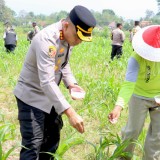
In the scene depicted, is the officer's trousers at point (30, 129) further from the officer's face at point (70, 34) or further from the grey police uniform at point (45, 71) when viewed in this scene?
the officer's face at point (70, 34)

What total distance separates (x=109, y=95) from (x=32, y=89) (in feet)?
9.02

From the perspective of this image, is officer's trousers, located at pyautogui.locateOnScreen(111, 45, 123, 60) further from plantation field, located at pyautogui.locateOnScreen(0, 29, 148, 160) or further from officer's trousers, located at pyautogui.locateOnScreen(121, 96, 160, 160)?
officer's trousers, located at pyautogui.locateOnScreen(121, 96, 160, 160)

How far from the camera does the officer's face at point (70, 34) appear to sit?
1.97 metres

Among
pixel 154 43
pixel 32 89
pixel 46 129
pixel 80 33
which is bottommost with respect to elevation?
pixel 46 129

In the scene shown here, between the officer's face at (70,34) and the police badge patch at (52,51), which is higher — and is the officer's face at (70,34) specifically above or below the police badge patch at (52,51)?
above

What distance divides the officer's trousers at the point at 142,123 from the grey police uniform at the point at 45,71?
0.63m

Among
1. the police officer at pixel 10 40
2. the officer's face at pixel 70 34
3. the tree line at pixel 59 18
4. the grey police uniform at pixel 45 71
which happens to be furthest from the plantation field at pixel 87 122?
the tree line at pixel 59 18

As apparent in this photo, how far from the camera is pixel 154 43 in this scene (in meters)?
2.37

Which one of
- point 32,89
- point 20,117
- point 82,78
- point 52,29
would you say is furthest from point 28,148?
point 82,78

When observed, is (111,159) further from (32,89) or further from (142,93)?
(32,89)

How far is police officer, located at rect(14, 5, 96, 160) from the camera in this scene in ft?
6.31

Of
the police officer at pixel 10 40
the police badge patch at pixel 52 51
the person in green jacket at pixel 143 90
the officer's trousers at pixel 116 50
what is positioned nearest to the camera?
the police badge patch at pixel 52 51

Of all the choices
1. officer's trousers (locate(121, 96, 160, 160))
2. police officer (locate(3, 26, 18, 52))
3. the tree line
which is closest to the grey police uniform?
officer's trousers (locate(121, 96, 160, 160))

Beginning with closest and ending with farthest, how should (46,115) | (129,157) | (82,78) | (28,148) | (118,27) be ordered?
(28,148)
(46,115)
(129,157)
(82,78)
(118,27)
